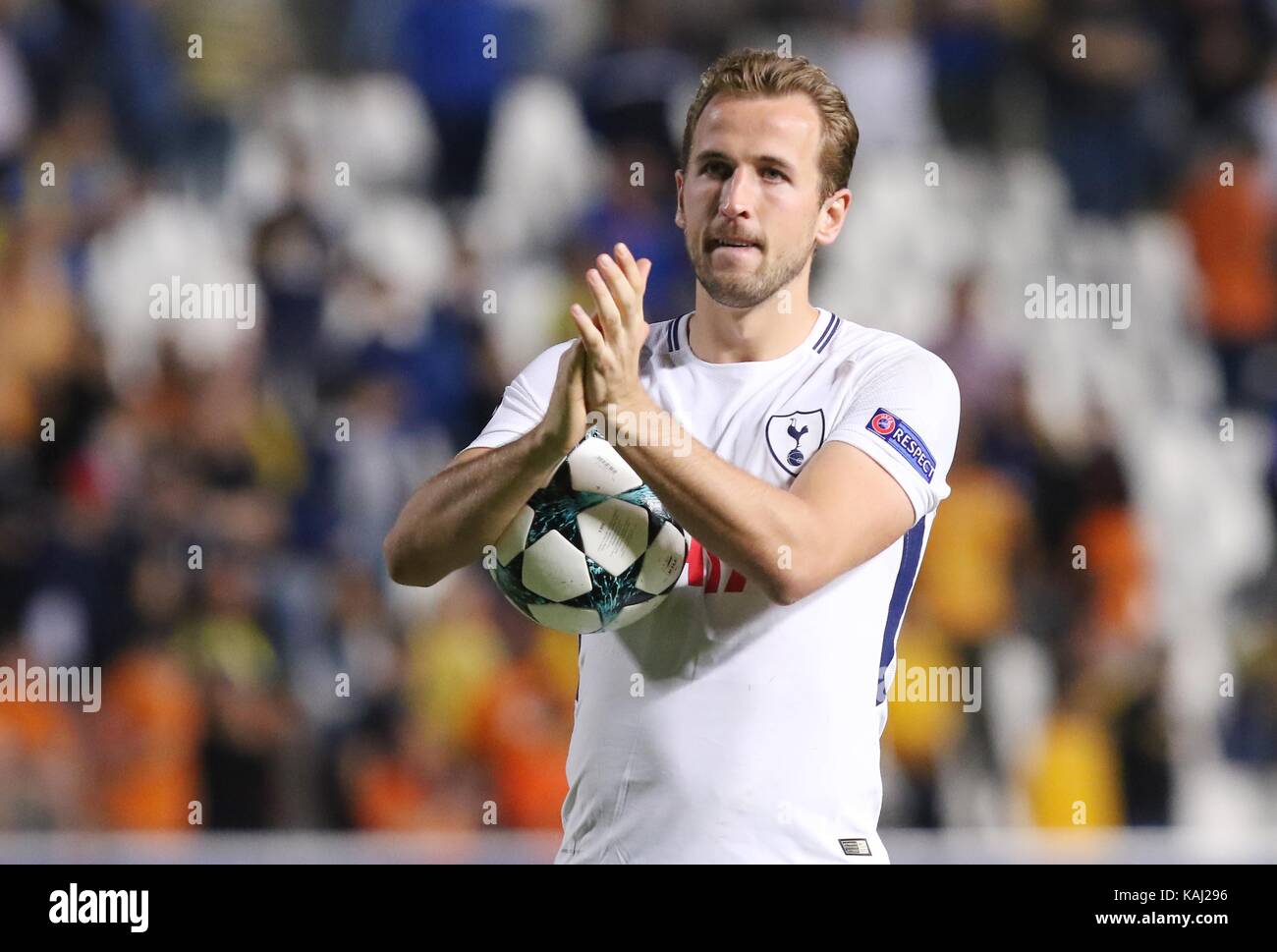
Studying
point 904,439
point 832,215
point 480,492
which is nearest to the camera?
point 480,492

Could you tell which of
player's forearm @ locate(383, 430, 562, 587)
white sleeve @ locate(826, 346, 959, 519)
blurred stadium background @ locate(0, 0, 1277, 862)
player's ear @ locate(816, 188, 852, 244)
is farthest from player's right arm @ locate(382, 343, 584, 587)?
blurred stadium background @ locate(0, 0, 1277, 862)

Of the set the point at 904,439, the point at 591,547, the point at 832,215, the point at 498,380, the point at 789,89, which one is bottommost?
the point at 591,547

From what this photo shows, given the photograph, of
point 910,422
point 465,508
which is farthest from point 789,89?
point 465,508

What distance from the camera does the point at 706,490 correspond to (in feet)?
8.66

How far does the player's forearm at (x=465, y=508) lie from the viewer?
2725 mm

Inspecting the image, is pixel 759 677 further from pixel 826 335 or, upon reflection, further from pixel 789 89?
pixel 789 89

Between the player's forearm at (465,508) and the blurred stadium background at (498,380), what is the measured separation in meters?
3.15

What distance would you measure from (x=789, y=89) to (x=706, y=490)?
0.92 meters

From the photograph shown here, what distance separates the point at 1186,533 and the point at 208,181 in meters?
4.71

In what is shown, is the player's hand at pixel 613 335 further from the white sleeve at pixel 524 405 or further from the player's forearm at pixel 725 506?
the white sleeve at pixel 524 405

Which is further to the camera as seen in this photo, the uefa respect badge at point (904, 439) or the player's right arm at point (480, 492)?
the uefa respect badge at point (904, 439)

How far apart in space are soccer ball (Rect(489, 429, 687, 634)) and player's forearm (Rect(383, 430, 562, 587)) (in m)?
0.07

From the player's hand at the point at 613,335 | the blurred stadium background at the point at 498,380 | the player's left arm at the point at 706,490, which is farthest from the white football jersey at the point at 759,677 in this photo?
the blurred stadium background at the point at 498,380

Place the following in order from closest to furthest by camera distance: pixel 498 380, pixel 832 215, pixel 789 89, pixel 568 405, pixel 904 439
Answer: pixel 568 405, pixel 904 439, pixel 789 89, pixel 832 215, pixel 498 380
